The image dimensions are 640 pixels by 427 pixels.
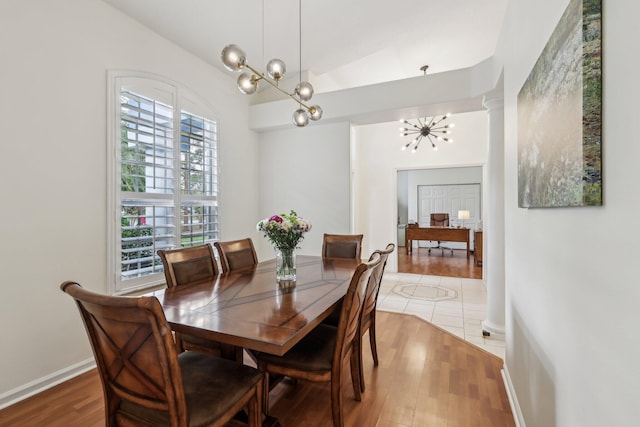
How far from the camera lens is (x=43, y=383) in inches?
82.1

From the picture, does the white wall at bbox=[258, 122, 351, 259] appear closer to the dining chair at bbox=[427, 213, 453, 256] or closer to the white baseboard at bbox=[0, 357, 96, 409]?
the white baseboard at bbox=[0, 357, 96, 409]

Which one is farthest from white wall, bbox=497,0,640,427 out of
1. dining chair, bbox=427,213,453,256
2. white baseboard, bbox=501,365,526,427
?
dining chair, bbox=427,213,453,256

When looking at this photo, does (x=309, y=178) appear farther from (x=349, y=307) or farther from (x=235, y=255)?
(x=349, y=307)

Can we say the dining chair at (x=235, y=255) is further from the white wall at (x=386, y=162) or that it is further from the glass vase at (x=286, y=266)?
the white wall at (x=386, y=162)

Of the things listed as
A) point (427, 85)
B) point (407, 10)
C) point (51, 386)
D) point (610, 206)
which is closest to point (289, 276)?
point (610, 206)

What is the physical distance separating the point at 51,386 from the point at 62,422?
548 millimetres

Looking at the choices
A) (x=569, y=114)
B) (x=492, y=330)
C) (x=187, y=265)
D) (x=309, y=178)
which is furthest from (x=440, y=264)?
(x=569, y=114)

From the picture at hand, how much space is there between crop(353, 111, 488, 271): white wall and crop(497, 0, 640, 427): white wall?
4.29 metres

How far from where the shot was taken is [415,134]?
5.97 metres

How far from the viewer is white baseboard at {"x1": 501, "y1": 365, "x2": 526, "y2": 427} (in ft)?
5.41

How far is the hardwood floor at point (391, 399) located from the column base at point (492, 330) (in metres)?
0.39

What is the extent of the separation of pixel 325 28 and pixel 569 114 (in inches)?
119

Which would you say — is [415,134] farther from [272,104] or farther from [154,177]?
[154,177]

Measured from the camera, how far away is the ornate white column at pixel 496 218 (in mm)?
2885
